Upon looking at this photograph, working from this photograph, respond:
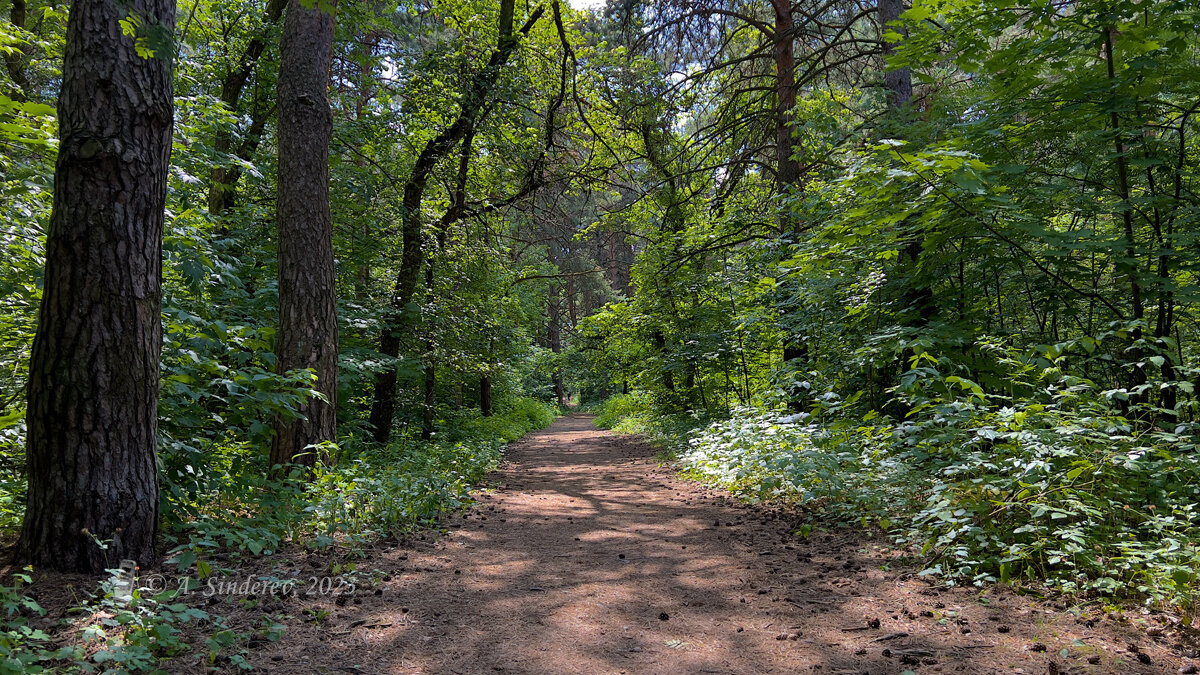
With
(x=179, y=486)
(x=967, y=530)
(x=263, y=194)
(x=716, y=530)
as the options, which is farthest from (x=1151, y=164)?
(x=263, y=194)

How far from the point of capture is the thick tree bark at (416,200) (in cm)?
950

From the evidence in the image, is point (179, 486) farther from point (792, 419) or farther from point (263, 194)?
point (263, 194)

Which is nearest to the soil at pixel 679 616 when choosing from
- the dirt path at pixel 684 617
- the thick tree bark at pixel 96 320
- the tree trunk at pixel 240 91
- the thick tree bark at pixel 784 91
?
the dirt path at pixel 684 617

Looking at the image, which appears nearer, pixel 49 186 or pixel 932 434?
pixel 49 186

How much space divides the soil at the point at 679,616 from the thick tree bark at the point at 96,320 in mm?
1020

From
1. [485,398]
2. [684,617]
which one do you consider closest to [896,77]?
[684,617]

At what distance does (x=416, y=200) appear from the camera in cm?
1016

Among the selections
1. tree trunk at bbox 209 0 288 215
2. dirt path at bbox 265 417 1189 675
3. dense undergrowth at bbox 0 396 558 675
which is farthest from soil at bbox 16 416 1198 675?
tree trunk at bbox 209 0 288 215

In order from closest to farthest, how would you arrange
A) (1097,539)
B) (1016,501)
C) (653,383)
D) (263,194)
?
1. (1097,539)
2. (1016,501)
3. (263,194)
4. (653,383)

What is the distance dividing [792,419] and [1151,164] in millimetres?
3865

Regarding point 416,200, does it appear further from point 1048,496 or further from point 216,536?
point 1048,496

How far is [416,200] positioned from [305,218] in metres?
4.37

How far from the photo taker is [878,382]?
24.3 feet

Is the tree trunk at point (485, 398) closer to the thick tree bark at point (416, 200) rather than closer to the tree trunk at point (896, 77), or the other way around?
the thick tree bark at point (416, 200)
